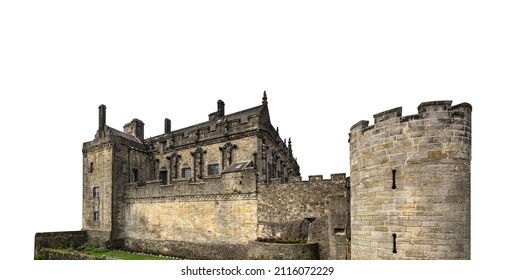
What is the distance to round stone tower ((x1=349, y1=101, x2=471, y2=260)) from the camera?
8.88 m

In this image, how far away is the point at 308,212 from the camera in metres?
18.4

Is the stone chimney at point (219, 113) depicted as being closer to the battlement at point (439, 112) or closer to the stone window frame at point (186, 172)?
the stone window frame at point (186, 172)

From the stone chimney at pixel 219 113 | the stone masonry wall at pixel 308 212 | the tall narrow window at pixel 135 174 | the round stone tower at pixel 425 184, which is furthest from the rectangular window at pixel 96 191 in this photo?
the round stone tower at pixel 425 184

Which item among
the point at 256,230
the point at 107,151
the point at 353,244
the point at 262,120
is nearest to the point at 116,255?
the point at 107,151

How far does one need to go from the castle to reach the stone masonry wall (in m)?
0.05

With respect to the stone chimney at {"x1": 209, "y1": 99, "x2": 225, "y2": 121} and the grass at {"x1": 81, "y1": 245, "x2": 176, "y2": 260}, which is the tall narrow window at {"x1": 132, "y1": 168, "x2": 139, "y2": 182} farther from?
the stone chimney at {"x1": 209, "y1": 99, "x2": 225, "y2": 121}

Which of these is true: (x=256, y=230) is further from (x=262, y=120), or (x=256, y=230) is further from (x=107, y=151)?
(x=107, y=151)

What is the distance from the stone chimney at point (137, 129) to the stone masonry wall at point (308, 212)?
16.1 meters

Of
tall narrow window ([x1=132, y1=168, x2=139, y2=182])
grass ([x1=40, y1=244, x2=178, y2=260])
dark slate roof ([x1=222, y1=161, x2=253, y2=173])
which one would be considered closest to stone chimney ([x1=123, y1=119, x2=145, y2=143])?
tall narrow window ([x1=132, y1=168, x2=139, y2=182])

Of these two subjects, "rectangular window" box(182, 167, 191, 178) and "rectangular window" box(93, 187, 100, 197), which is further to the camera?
"rectangular window" box(182, 167, 191, 178)

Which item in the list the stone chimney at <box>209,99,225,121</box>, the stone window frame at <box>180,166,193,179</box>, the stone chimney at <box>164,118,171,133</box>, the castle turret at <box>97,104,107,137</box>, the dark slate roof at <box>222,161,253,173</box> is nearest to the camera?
the dark slate roof at <box>222,161,253,173</box>

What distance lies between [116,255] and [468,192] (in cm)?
2075

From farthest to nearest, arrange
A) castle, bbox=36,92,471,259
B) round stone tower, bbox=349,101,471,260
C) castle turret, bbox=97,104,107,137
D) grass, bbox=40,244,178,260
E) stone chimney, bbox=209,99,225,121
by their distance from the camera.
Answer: stone chimney, bbox=209,99,225,121 → castle turret, bbox=97,104,107,137 → grass, bbox=40,244,178,260 → castle, bbox=36,92,471,259 → round stone tower, bbox=349,101,471,260

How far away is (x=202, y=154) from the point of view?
1027 inches
